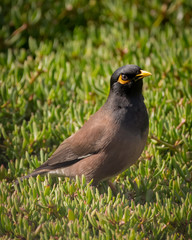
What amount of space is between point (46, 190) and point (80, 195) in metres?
0.29

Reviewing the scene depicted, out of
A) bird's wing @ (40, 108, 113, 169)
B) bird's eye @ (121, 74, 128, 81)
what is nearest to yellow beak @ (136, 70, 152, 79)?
bird's eye @ (121, 74, 128, 81)

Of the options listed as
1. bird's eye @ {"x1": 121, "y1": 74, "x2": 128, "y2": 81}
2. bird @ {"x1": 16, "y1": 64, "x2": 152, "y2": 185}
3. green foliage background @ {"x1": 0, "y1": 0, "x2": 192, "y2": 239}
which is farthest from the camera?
bird's eye @ {"x1": 121, "y1": 74, "x2": 128, "y2": 81}

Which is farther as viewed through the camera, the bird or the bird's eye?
the bird's eye

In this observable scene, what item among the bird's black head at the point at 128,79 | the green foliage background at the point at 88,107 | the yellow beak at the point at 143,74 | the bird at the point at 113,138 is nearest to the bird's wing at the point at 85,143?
the bird at the point at 113,138

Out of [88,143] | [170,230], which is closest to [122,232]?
[170,230]

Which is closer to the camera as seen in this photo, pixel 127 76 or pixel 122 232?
pixel 122 232

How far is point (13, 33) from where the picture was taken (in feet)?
22.8

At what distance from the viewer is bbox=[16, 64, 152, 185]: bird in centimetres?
384

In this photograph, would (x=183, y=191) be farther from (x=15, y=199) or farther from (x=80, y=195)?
(x=15, y=199)

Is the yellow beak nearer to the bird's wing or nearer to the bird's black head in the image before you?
the bird's black head

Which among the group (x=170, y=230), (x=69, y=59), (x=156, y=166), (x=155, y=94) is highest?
(x=69, y=59)

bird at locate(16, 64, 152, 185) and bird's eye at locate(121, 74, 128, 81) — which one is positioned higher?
bird's eye at locate(121, 74, 128, 81)

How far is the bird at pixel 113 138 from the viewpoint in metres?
3.84

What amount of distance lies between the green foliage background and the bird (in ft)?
0.64
